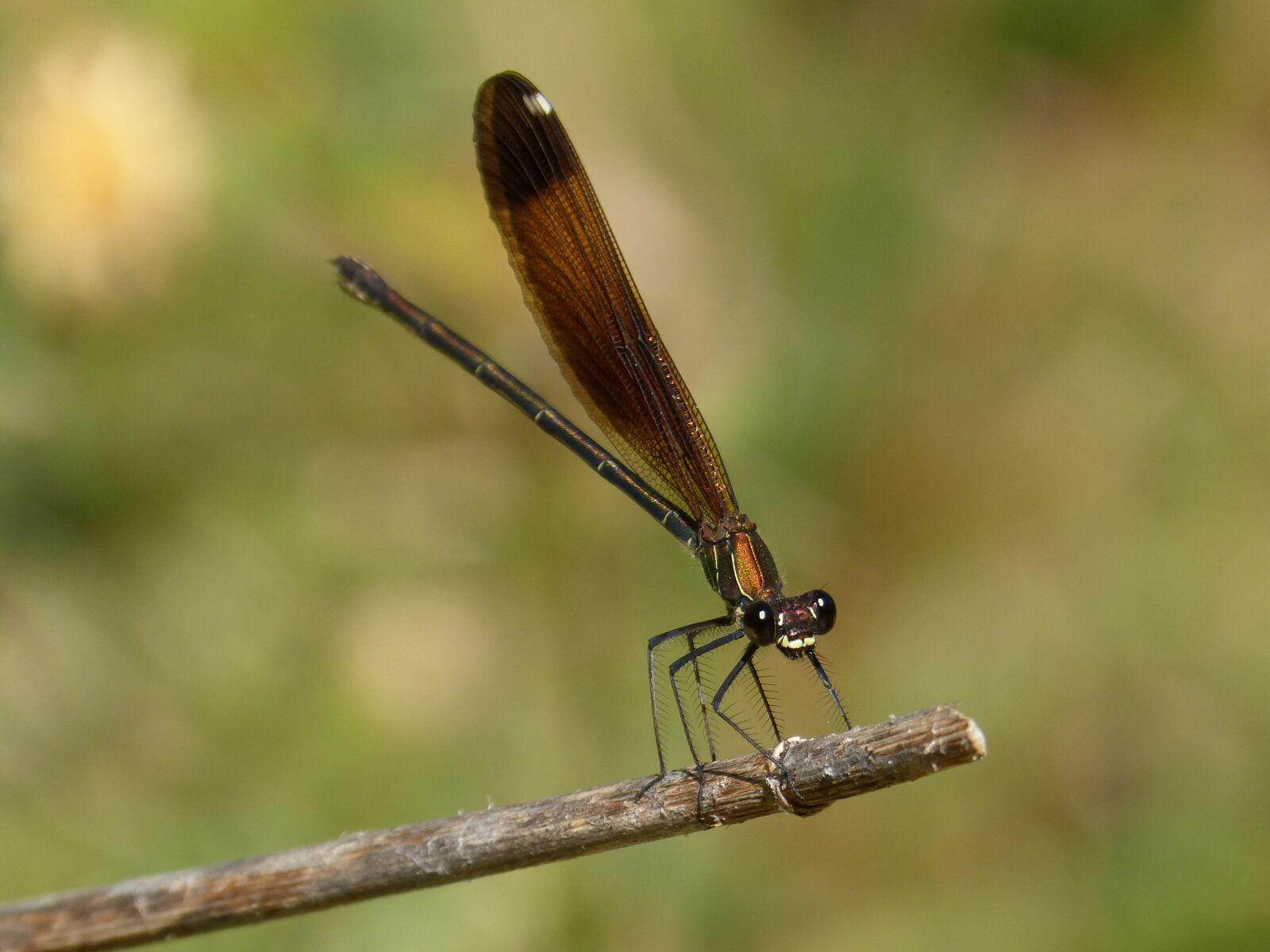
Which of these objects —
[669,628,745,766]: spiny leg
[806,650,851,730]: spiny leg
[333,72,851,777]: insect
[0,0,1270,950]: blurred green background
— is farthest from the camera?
[0,0,1270,950]: blurred green background

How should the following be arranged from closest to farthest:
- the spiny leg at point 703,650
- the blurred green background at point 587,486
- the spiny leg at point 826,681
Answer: the spiny leg at point 826,681, the spiny leg at point 703,650, the blurred green background at point 587,486

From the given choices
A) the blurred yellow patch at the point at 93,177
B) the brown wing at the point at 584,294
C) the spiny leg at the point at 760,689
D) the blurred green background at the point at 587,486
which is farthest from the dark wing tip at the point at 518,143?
the spiny leg at the point at 760,689

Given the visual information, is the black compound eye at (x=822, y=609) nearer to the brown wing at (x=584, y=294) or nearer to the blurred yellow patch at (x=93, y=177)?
the brown wing at (x=584, y=294)

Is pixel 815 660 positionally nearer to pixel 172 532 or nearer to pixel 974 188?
pixel 172 532

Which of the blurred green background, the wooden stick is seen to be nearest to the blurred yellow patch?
the blurred green background

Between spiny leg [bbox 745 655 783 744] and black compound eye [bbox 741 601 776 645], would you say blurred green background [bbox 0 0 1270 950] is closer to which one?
spiny leg [bbox 745 655 783 744]

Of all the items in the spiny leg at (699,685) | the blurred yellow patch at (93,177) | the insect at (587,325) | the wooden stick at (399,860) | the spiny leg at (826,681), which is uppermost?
the blurred yellow patch at (93,177)
